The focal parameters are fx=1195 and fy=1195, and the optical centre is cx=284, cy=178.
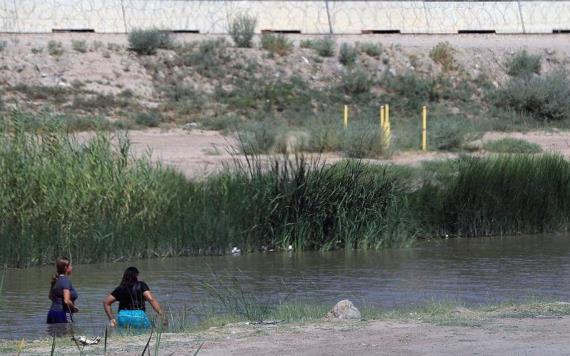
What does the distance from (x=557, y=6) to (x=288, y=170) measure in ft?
138

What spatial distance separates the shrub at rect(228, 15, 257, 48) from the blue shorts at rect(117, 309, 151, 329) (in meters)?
39.8

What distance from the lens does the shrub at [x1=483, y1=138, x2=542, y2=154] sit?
34406 mm

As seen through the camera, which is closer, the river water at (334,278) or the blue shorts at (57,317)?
the blue shorts at (57,317)

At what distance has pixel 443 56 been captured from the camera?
53594 millimetres

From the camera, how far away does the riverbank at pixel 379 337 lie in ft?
33.3

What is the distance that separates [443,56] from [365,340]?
4394 centimetres

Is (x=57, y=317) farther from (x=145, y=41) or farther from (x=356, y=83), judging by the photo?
(x=356, y=83)

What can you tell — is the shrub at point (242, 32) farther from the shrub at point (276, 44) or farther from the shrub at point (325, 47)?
the shrub at point (325, 47)

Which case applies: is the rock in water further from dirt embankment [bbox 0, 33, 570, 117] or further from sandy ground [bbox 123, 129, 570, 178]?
dirt embankment [bbox 0, 33, 570, 117]

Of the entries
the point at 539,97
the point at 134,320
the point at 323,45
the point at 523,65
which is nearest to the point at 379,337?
the point at 134,320

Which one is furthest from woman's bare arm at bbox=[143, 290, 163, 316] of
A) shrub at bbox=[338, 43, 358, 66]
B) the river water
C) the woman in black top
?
shrub at bbox=[338, 43, 358, 66]

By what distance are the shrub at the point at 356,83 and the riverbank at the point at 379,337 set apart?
37.1 m

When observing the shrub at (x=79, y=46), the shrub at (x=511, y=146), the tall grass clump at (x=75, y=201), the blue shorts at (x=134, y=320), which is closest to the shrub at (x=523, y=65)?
the shrub at (x=511, y=146)

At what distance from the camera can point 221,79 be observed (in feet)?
159
